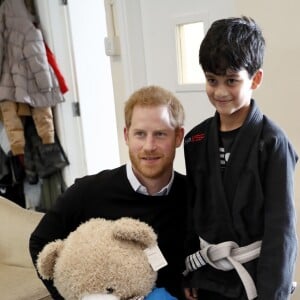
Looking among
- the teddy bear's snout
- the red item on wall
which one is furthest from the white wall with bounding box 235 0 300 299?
the red item on wall

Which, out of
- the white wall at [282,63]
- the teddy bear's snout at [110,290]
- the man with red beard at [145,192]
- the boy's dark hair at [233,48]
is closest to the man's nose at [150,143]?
the man with red beard at [145,192]

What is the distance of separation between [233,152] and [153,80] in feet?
3.03

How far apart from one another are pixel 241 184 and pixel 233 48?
298 mm

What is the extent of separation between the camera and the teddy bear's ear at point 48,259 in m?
0.98

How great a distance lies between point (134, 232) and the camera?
936 mm

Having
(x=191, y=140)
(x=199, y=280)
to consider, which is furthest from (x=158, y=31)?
(x=199, y=280)

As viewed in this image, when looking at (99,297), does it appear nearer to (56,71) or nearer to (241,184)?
(241,184)

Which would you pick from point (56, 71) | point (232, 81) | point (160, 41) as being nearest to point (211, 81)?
point (232, 81)

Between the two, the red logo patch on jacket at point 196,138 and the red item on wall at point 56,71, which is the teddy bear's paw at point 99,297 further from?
the red item on wall at point 56,71

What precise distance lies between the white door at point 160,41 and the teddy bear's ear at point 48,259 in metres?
0.84

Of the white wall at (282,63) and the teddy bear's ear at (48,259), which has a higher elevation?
the white wall at (282,63)

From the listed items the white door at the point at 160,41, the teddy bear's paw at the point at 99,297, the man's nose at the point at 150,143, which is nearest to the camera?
the teddy bear's paw at the point at 99,297

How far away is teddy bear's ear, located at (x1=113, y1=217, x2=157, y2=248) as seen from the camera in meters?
0.94

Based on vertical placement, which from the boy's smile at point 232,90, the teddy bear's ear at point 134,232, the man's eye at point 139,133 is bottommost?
the teddy bear's ear at point 134,232
